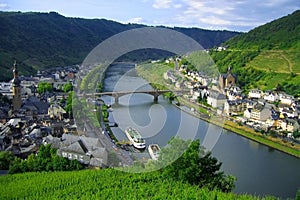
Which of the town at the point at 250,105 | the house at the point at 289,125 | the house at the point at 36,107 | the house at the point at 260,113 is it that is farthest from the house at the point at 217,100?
the house at the point at 36,107

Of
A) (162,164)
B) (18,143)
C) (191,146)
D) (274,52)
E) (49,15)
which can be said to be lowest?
(18,143)


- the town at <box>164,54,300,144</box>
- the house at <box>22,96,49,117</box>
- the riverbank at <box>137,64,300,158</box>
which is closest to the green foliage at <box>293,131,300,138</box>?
the town at <box>164,54,300,144</box>

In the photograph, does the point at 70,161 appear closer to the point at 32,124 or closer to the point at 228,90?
the point at 32,124

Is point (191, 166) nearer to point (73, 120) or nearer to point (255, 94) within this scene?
point (73, 120)

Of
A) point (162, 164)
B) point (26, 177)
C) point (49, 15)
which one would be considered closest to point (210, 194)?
point (162, 164)

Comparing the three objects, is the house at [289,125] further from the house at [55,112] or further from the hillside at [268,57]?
the house at [55,112]

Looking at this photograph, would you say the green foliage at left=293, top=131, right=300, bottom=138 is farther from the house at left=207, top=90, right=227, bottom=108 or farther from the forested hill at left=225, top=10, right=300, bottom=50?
the forested hill at left=225, top=10, right=300, bottom=50
